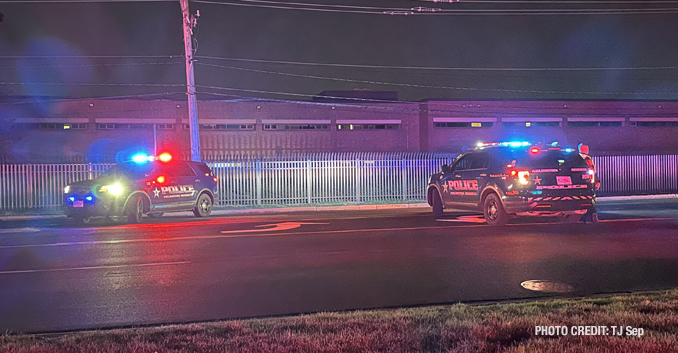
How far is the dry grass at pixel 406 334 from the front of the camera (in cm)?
435

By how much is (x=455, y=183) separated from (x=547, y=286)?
695cm

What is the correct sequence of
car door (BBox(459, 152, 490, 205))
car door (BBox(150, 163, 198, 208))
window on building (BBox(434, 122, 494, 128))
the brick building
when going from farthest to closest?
window on building (BBox(434, 122, 494, 128)), the brick building, car door (BBox(150, 163, 198, 208)), car door (BBox(459, 152, 490, 205))

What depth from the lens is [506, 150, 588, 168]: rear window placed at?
1170 centimetres

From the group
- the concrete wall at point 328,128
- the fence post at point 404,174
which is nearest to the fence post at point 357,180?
the fence post at point 404,174

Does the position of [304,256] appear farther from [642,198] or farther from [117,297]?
[642,198]

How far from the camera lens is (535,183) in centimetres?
1155

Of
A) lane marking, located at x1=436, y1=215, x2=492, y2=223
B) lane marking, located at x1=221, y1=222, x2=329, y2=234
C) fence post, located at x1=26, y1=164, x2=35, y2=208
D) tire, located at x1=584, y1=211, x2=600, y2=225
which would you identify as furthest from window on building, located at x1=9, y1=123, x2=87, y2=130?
tire, located at x1=584, y1=211, x2=600, y2=225

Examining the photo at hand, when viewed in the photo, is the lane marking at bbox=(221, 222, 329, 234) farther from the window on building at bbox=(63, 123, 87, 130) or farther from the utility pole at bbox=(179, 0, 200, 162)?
the window on building at bbox=(63, 123, 87, 130)

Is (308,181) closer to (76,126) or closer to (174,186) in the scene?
(174,186)

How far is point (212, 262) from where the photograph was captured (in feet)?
28.5

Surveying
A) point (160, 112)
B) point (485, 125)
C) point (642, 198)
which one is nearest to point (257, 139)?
point (160, 112)

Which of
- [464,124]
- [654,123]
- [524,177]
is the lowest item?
[524,177]

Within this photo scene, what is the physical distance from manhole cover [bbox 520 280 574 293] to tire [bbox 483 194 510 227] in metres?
5.03

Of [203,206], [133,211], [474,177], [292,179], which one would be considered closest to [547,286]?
[474,177]
